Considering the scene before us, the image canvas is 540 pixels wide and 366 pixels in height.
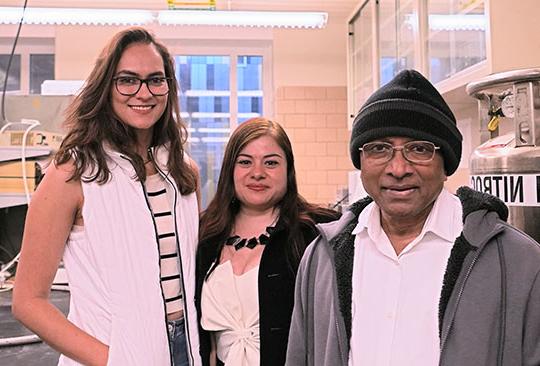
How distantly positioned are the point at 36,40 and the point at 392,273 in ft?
15.7

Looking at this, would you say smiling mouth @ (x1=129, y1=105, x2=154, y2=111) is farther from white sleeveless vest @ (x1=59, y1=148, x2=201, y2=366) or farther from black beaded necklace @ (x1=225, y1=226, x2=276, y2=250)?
black beaded necklace @ (x1=225, y1=226, x2=276, y2=250)

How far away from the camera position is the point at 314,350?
1.07 metres

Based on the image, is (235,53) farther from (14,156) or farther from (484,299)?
(484,299)

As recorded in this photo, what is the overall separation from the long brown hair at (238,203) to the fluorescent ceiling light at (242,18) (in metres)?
2.29

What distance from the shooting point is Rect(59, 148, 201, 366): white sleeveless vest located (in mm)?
1209

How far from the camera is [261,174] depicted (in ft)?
4.92

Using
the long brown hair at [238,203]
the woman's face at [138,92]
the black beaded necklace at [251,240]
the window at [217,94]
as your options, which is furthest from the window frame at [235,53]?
the woman's face at [138,92]

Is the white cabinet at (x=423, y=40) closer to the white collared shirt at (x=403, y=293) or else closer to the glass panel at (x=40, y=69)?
the white collared shirt at (x=403, y=293)

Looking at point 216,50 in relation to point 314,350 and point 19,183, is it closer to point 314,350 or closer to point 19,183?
point 19,183

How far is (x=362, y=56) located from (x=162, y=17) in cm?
158

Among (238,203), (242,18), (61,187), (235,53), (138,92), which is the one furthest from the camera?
(235,53)

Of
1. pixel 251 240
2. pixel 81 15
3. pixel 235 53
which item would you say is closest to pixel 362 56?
pixel 235 53

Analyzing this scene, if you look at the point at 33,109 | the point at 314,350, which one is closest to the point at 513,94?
the point at 314,350

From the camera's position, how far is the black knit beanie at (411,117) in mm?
965
